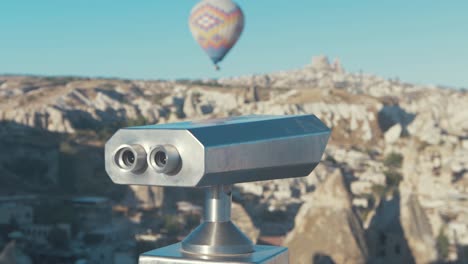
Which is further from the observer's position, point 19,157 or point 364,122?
point 364,122

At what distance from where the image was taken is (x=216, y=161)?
4.70ft

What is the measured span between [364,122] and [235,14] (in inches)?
1569

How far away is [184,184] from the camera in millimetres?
1431

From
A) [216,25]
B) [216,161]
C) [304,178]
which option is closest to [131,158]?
[216,161]

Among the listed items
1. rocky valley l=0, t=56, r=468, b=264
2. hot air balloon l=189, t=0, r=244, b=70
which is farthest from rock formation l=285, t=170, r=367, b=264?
hot air balloon l=189, t=0, r=244, b=70

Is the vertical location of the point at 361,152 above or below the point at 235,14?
below

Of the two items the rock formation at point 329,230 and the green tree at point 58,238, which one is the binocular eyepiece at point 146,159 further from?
the green tree at point 58,238

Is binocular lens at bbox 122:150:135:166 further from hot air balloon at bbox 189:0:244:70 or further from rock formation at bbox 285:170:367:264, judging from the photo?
hot air balloon at bbox 189:0:244:70

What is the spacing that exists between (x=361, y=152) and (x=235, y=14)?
32265mm

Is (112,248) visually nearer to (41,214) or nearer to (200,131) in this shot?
(41,214)

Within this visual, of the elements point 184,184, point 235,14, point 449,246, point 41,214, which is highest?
point 235,14

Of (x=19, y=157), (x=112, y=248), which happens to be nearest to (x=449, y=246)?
(x=112, y=248)

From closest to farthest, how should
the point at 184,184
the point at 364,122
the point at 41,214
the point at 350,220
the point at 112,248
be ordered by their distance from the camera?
the point at 184,184 → the point at 350,220 → the point at 112,248 → the point at 41,214 → the point at 364,122

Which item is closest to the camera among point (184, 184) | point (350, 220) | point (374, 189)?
point (184, 184)
